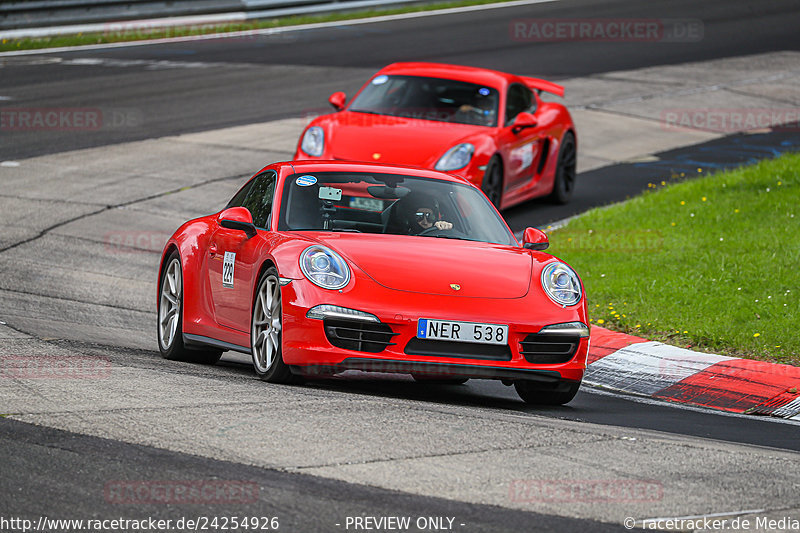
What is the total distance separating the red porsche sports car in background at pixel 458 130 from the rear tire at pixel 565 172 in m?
0.01

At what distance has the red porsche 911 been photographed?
7.07 metres

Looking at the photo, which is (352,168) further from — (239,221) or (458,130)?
(458,130)

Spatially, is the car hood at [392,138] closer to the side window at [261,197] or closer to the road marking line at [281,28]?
the side window at [261,197]

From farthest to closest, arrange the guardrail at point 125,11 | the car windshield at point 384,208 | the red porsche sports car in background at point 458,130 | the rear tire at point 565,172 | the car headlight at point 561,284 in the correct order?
the guardrail at point 125,11, the rear tire at point 565,172, the red porsche sports car in background at point 458,130, the car windshield at point 384,208, the car headlight at point 561,284

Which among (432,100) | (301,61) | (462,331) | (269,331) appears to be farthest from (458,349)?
(301,61)

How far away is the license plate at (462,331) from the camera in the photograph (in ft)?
23.2

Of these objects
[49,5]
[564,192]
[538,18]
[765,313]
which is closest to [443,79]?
[564,192]

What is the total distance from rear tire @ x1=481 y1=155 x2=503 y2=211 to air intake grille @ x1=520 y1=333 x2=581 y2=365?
6.18 metres

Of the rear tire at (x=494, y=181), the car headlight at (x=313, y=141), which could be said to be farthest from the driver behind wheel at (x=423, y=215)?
the car headlight at (x=313, y=141)

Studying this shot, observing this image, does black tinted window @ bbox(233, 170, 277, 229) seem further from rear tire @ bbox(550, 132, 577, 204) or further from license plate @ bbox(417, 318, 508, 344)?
rear tire @ bbox(550, 132, 577, 204)

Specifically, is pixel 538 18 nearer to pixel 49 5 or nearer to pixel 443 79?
pixel 49 5

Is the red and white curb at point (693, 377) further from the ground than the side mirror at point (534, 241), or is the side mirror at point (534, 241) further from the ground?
the side mirror at point (534, 241)

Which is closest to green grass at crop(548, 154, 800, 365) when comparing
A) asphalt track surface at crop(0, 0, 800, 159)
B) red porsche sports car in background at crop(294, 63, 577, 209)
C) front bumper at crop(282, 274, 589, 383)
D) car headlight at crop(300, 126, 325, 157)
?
red porsche sports car in background at crop(294, 63, 577, 209)

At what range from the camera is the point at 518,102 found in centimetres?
1505
